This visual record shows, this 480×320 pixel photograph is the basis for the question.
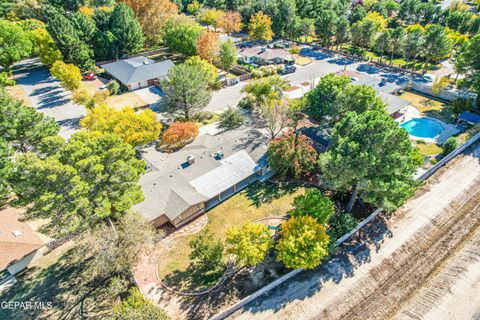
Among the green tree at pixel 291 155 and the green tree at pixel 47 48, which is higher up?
the green tree at pixel 47 48

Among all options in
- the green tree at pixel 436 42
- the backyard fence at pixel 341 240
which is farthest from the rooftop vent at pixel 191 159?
the green tree at pixel 436 42

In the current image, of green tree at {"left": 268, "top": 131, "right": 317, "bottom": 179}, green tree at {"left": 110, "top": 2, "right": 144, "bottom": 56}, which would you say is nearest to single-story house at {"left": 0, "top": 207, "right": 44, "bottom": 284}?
green tree at {"left": 268, "top": 131, "right": 317, "bottom": 179}

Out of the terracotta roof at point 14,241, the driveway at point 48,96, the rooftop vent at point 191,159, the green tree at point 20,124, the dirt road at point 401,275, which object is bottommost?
the dirt road at point 401,275

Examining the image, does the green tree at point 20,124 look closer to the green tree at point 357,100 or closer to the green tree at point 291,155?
the green tree at point 291,155

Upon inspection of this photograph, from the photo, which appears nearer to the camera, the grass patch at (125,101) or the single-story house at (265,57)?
the grass patch at (125,101)

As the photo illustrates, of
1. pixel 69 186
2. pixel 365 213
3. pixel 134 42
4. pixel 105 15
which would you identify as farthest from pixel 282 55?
pixel 69 186

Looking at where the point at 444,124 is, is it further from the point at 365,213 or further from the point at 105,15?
the point at 105,15
